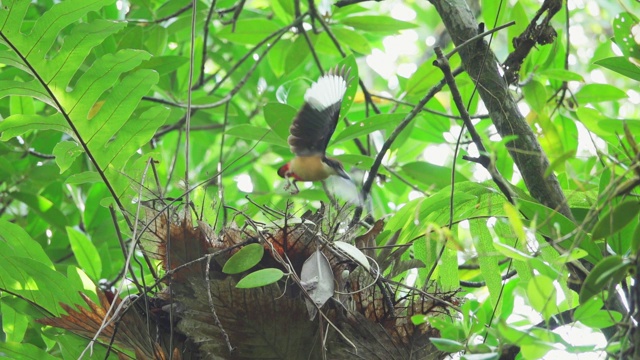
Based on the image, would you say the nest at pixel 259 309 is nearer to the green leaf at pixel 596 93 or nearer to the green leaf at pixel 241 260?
the green leaf at pixel 241 260

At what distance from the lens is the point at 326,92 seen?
1508 mm

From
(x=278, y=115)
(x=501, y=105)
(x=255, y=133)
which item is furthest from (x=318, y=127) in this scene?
(x=501, y=105)

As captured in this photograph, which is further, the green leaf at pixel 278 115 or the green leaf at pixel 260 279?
the green leaf at pixel 278 115

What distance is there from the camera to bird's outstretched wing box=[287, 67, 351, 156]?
1.46m

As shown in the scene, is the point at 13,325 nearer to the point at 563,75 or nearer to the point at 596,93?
the point at 563,75

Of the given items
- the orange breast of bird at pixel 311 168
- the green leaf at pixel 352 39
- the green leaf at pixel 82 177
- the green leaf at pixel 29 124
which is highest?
the green leaf at pixel 352 39

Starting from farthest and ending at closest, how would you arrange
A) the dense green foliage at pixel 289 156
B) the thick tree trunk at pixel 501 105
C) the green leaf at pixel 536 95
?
the green leaf at pixel 536 95, the thick tree trunk at pixel 501 105, the dense green foliage at pixel 289 156

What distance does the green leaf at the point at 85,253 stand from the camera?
1.69 metres

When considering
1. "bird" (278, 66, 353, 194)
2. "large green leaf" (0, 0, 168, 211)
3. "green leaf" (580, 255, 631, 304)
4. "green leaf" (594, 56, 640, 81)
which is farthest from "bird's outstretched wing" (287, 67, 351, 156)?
"green leaf" (580, 255, 631, 304)

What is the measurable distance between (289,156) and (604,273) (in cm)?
164

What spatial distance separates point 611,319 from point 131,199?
0.84 meters

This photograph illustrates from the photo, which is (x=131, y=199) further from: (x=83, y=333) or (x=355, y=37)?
(x=355, y=37)

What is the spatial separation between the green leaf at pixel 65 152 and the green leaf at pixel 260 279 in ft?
1.92

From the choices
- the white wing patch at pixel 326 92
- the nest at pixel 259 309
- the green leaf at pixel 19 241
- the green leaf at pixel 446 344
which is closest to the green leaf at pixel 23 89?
the green leaf at pixel 19 241
